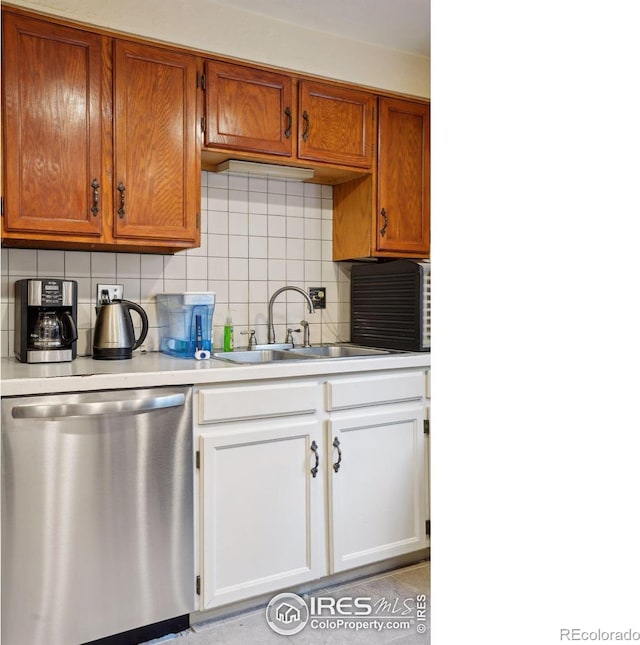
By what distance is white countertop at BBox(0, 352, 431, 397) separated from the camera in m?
1.71

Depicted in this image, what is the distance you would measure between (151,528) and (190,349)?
2.32 ft

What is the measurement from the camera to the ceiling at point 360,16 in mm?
2346

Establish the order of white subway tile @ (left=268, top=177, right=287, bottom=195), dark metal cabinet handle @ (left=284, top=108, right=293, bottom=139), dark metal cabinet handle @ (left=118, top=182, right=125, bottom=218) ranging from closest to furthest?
dark metal cabinet handle @ (left=118, top=182, right=125, bottom=218) < dark metal cabinet handle @ (left=284, top=108, right=293, bottom=139) < white subway tile @ (left=268, top=177, right=287, bottom=195)

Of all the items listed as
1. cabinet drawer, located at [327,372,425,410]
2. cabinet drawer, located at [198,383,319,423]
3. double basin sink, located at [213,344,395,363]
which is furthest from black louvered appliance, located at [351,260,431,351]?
cabinet drawer, located at [198,383,319,423]

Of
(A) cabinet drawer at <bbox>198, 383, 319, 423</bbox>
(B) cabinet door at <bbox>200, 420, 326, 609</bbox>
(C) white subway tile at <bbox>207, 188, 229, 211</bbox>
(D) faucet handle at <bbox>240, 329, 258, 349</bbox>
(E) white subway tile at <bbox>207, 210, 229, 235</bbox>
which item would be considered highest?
(C) white subway tile at <bbox>207, 188, 229, 211</bbox>

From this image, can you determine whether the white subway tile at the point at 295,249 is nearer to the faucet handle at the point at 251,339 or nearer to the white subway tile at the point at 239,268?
the white subway tile at the point at 239,268

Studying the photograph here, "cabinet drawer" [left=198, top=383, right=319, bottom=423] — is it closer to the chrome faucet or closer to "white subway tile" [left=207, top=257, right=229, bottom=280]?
the chrome faucet

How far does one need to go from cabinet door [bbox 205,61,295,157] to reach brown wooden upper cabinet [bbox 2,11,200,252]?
85 mm

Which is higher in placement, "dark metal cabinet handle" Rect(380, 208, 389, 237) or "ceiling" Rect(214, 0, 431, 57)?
"ceiling" Rect(214, 0, 431, 57)

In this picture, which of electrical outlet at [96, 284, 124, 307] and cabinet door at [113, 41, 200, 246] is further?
electrical outlet at [96, 284, 124, 307]

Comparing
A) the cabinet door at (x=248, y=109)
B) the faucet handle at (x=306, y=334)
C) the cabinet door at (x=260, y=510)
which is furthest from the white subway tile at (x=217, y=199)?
the cabinet door at (x=260, y=510)

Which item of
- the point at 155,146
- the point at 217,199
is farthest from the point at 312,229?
the point at 155,146

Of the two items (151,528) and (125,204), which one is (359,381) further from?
(125,204)
